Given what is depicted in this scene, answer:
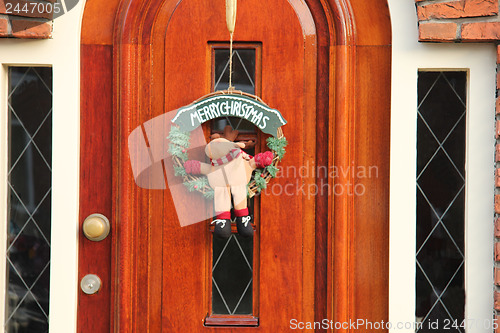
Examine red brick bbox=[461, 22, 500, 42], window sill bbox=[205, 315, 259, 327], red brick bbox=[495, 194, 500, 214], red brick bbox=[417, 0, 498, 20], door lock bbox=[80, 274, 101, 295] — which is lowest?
window sill bbox=[205, 315, 259, 327]

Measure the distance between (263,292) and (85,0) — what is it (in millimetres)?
1404

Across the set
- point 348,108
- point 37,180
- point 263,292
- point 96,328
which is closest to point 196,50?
point 348,108

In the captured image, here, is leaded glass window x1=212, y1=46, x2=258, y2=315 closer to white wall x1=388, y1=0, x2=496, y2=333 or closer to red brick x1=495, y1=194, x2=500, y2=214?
white wall x1=388, y1=0, x2=496, y2=333

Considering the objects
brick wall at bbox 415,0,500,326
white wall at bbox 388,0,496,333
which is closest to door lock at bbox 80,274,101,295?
white wall at bbox 388,0,496,333

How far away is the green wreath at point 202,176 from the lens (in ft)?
7.34

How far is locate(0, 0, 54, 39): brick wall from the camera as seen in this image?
7.30 ft

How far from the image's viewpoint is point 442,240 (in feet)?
7.55

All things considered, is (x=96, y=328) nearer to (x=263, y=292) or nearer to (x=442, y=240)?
(x=263, y=292)

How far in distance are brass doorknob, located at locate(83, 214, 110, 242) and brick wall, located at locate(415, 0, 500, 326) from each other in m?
1.46

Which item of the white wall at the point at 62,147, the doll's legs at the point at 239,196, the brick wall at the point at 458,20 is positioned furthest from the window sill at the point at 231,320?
the brick wall at the point at 458,20

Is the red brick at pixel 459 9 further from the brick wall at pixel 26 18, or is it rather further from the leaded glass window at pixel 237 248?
the brick wall at pixel 26 18

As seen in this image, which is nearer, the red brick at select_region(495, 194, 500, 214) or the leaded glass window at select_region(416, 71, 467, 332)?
the red brick at select_region(495, 194, 500, 214)

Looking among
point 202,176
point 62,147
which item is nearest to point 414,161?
point 202,176

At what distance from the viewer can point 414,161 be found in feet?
7.40
